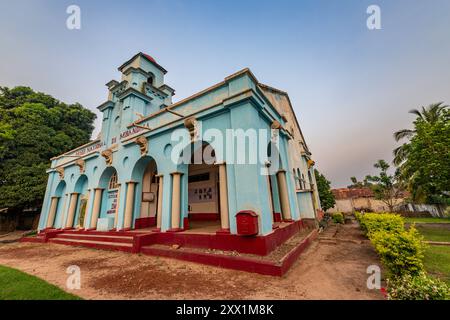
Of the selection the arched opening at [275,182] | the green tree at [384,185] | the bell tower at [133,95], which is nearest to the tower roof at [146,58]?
the bell tower at [133,95]

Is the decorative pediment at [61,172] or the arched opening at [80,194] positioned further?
the decorative pediment at [61,172]

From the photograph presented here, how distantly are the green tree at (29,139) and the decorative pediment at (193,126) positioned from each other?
726 inches

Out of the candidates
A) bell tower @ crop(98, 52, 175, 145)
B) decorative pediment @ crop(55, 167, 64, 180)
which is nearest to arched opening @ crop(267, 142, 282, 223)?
bell tower @ crop(98, 52, 175, 145)

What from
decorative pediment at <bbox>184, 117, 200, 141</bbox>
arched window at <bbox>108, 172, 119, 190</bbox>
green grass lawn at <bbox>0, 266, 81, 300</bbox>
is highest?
decorative pediment at <bbox>184, 117, 200, 141</bbox>

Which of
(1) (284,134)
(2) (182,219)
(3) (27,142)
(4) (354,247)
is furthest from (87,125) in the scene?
(4) (354,247)

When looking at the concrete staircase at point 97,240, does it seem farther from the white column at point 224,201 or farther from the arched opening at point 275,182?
the arched opening at point 275,182

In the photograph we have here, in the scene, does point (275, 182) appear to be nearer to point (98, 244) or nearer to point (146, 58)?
point (98, 244)

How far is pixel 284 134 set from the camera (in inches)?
380

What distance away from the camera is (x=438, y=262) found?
15.5ft

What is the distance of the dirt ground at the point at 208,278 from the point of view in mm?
3447

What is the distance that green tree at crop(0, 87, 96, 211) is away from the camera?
15.6 metres

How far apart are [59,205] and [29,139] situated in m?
8.72

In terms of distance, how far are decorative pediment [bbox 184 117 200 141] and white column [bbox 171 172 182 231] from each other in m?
1.69

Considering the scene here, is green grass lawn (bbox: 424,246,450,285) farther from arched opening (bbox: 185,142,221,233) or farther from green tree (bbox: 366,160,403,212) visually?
green tree (bbox: 366,160,403,212)
